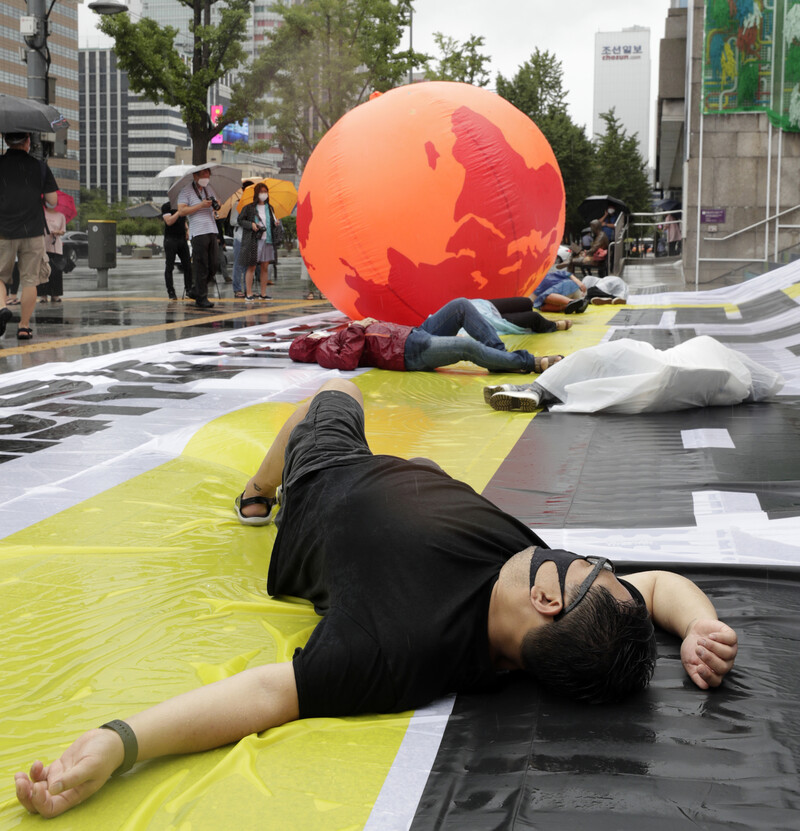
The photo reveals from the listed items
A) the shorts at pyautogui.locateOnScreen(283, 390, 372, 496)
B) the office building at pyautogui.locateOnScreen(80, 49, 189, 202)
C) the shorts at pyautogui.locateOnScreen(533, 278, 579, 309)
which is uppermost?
the office building at pyautogui.locateOnScreen(80, 49, 189, 202)

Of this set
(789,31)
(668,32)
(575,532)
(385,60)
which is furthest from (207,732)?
(668,32)

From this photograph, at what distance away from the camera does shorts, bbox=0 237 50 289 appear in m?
9.34

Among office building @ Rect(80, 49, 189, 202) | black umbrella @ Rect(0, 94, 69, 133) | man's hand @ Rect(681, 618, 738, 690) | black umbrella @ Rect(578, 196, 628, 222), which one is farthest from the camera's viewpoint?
office building @ Rect(80, 49, 189, 202)

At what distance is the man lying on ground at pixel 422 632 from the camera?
2.10m

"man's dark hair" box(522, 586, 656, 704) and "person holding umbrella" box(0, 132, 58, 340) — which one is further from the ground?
"person holding umbrella" box(0, 132, 58, 340)

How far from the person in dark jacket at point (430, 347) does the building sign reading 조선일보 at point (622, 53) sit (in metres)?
189

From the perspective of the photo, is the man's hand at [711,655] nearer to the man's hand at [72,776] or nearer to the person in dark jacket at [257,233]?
the man's hand at [72,776]

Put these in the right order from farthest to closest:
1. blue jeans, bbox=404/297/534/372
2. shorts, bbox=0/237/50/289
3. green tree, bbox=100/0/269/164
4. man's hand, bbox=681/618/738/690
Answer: green tree, bbox=100/0/269/164
shorts, bbox=0/237/50/289
blue jeans, bbox=404/297/534/372
man's hand, bbox=681/618/738/690

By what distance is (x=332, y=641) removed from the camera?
2.26 m

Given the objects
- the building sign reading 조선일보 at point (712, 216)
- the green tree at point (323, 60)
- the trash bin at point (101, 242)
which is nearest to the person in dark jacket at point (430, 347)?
the trash bin at point (101, 242)

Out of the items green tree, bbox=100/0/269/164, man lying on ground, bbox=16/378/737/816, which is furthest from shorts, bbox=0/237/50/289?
green tree, bbox=100/0/269/164

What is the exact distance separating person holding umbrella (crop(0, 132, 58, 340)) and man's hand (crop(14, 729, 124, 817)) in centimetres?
778

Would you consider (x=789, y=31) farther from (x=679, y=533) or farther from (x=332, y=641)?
(x=332, y=641)

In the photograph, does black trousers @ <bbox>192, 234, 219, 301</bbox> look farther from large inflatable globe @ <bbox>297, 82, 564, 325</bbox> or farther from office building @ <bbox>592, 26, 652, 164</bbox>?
office building @ <bbox>592, 26, 652, 164</bbox>
